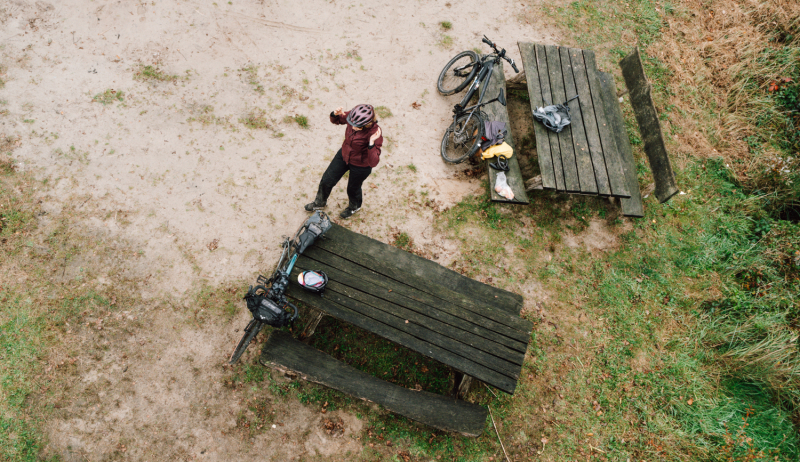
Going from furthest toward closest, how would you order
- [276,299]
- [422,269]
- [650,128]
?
1. [650,128]
2. [422,269]
3. [276,299]

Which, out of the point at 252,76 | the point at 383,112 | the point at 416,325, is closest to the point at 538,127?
the point at 383,112

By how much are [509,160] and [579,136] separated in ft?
3.66

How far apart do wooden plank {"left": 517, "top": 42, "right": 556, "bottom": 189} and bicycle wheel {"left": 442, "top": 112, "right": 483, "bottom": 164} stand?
34.4 inches

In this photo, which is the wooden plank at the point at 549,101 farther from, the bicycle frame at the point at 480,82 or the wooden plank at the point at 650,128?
the wooden plank at the point at 650,128

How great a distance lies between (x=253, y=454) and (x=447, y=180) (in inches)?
185

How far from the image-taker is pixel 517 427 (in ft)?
16.8

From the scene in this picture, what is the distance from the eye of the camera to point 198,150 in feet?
19.2

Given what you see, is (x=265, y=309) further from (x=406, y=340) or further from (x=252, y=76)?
(x=252, y=76)

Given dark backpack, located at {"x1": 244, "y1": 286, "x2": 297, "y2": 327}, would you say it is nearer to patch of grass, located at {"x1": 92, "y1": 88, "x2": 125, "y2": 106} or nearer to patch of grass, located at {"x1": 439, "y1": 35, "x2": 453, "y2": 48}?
patch of grass, located at {"x1": 92, "y1": 88, "x2": 125, "y2": 106}

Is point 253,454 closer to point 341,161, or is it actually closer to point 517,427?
point 517,427

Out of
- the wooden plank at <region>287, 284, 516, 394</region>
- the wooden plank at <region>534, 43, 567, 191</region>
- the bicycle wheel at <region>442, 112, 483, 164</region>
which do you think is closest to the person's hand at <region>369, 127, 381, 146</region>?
the wooden plank at <region>287, 284, 516, 394</region>

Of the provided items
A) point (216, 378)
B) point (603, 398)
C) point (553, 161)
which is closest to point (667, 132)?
point (553, 161)

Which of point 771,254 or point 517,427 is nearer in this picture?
point 517,427

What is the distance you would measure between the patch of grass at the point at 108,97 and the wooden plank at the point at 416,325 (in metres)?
4.50
